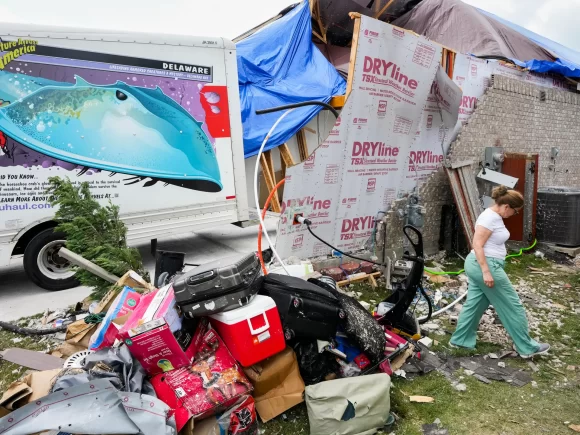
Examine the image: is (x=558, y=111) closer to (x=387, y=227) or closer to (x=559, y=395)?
(x=387, y=227)

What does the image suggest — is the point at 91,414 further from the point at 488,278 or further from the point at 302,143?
the point at 302,143

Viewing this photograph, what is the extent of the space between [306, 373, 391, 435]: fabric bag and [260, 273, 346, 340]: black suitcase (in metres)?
0.37

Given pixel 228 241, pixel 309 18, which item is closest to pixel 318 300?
pixel 228 241

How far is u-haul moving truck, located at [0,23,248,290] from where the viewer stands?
465cm

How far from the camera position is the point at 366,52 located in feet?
17.5

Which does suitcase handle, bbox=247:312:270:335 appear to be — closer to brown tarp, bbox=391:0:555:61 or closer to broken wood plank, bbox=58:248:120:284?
broken wood plank, bbox=58:248:120:284

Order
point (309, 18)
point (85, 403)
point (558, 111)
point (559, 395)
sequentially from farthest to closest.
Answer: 1. point (309, 18)
2. point (558, 111)
3. point (559, 395)
4. point (85, 403)

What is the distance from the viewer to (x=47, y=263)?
5.21 metres

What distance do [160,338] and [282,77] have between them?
26.3 ft

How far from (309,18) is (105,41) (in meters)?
6.61

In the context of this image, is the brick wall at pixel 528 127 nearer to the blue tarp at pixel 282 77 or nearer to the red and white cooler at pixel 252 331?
the blue tarp at pixel 282 77

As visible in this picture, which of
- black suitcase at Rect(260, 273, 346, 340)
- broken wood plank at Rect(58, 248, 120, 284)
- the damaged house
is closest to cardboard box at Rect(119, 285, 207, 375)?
black suitcase at Rect(260, 273, 346, 340)

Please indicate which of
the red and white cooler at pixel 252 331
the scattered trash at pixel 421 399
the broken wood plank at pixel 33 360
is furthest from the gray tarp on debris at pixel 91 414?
the scattered trash at pixel 421 399

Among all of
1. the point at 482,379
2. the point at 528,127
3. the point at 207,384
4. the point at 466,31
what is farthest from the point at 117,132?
the point at 466,31
